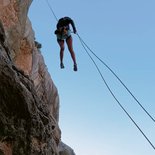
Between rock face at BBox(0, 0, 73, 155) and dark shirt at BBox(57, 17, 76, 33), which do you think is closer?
rock face at BBox(0, 0, 73, 155)

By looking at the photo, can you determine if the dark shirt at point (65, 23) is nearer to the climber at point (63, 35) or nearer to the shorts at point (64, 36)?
the climber at point (63, 35)

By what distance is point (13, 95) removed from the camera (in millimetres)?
10188

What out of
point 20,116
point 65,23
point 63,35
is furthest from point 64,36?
point 20,116

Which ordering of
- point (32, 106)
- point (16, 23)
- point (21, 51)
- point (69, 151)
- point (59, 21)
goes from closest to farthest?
point (32, 106) → point (59, 21) → point (16, 23) → point (21, 51) → point (69, 151)

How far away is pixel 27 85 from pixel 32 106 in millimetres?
656

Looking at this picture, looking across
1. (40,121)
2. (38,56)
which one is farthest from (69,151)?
(40,121)

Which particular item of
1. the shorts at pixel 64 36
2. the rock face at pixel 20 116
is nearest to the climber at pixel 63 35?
the shorts at pixel 64 36

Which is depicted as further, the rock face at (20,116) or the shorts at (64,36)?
the shorts at (64,36)

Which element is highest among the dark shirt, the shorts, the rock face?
the dark shirt

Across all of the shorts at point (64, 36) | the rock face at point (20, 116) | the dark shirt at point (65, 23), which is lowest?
the rock face at point (20, 116)

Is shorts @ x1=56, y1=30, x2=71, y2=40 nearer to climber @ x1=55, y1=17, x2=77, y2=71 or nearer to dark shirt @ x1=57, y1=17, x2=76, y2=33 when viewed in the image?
climber @ x1=55, y1=17, x2=77, y2=71

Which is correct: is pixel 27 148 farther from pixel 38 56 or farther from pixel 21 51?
pixel 38 56

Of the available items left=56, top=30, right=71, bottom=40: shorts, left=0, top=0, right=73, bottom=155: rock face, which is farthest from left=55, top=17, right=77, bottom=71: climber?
left=0, top=0, right=73, bottom=155: rock face

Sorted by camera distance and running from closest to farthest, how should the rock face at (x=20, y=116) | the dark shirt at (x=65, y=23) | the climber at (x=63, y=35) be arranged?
1. the rock face at (x=20, y=116)
2. the climber at (x=63, y=35)
3. the dark shirt at (x=65, y=23)
